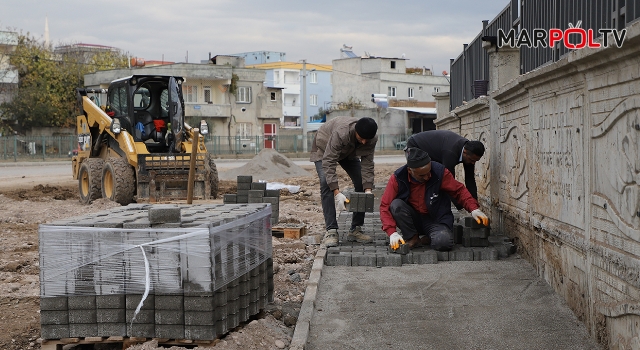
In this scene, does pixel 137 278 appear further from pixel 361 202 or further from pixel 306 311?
pixel 361 202

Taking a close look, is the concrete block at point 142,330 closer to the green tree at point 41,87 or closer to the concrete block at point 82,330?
the concrete block at point 82,330

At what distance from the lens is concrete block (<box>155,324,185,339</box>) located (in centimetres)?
480

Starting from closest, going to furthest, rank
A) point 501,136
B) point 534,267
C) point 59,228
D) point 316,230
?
point 59,228
point 534,267
point 501,136
point 316,230

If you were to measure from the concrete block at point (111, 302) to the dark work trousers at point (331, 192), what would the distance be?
409 centimetres

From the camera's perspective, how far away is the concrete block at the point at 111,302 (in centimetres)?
488

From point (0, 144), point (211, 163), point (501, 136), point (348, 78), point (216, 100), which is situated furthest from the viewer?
point (348, 78)

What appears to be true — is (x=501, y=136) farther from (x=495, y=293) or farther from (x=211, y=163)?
(x=211, y=163)

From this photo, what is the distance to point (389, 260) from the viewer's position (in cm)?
773

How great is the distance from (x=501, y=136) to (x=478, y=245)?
1.66 metres

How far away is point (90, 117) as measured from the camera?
54.5ft

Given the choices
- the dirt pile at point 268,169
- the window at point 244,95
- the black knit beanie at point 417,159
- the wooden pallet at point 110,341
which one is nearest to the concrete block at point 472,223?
the black knit beanie at point 417,159

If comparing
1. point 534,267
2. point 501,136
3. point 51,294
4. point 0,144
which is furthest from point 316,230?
point 0,144

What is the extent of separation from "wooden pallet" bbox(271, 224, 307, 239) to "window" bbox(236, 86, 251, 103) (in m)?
44.5

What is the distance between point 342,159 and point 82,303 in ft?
15.2
